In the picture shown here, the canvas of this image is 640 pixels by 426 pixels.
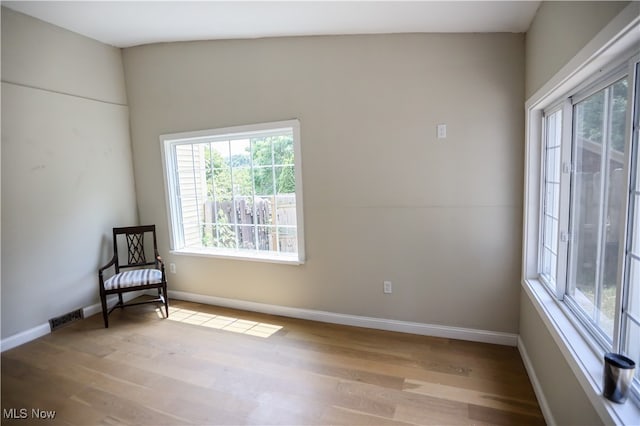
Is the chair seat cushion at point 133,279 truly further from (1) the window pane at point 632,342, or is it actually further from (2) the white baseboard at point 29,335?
(1) the window pane at point 632,342

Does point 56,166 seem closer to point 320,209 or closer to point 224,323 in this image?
point 224,323

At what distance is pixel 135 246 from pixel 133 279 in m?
0.72

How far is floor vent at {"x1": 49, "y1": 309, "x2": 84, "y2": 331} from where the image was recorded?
3117 millimetres

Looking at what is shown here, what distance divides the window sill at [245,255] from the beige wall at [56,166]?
89cm

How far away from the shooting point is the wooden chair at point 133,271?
10.4ft

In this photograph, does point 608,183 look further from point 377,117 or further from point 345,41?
point 345,41

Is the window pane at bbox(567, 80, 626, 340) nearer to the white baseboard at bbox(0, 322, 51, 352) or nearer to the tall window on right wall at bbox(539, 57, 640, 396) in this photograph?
the tall window on right wall at bbox(539, 57, 640, 396)

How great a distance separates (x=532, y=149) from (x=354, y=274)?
1738 millimetres

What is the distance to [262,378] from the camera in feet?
7.50

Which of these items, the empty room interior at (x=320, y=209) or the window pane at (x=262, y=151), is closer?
the empty room interior at (x=320, y=209)

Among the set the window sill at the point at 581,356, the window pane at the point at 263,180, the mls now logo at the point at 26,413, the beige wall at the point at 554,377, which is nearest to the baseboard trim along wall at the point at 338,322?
the beige wall at the point at 554,377

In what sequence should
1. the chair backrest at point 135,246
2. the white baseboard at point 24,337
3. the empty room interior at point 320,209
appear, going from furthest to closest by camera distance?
the chair backrest at point 135,246
the white baseboard at point 24,337
the empty room interior at point 320,209

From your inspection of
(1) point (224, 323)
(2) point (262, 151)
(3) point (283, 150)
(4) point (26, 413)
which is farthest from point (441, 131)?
(4) point (26, 413)

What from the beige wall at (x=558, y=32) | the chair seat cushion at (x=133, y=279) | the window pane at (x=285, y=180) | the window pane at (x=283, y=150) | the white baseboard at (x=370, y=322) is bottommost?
the white baseboard at (x=370, y=322)
